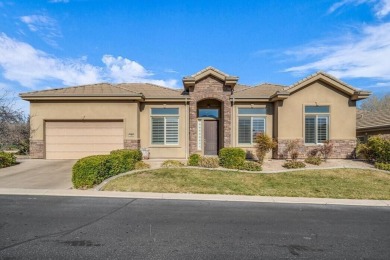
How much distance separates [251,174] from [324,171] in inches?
146

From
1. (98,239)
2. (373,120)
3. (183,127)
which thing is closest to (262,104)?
(183,127)

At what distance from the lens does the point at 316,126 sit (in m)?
16.3

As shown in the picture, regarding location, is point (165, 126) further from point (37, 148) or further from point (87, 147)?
point (37, 148)

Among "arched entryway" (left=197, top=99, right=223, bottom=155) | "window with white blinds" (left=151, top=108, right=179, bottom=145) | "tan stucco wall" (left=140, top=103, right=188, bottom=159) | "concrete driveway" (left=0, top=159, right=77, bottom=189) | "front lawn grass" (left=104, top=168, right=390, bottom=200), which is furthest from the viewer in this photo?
"arched entryway" (left=197, top=99, right=223, bottom=155)

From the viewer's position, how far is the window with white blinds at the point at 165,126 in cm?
1717

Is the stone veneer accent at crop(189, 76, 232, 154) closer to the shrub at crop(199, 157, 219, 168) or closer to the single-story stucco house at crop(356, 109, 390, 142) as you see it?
the shrub at crop(199, 157, 219, 168)

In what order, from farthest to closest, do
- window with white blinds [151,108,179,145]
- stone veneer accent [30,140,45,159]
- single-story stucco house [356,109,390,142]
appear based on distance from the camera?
single-story stucco house [356,109,390,142]
window with white blinds [151,108,179,145]
stone veneer accent [30,140,45,159]

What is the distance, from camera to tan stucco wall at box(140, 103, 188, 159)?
17062mm

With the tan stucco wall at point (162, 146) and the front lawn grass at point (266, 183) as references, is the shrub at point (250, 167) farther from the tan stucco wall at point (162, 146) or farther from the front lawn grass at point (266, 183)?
the tan stucco wall at point (162, 146)

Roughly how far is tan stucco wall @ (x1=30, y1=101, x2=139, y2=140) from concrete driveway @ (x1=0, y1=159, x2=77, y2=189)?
235 cm

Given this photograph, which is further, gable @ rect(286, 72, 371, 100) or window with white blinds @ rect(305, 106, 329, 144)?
window with white blinds @ rect(305, 106, 329, 144)

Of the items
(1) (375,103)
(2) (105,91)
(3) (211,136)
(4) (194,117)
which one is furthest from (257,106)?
(1) (375,103)

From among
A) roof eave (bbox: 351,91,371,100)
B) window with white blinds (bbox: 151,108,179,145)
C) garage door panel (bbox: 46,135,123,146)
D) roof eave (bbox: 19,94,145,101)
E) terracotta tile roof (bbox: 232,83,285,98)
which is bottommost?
garage door panel (bbox: 46,135,123,146)

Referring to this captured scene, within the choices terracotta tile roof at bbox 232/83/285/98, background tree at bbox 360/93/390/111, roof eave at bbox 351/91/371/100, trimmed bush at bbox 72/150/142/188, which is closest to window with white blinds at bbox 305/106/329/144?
roof eave at bbox 351/91/371/100
